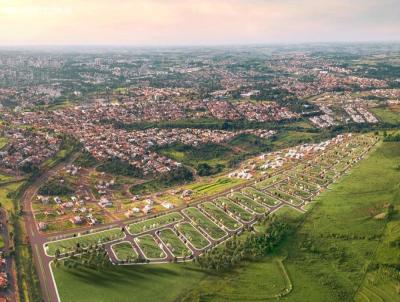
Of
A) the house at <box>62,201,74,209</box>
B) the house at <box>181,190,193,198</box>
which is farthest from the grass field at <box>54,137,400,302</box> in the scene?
the house at <box>62,201,74,209</box>

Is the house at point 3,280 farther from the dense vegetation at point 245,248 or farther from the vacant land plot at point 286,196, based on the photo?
the vacant land plot at point 286,196

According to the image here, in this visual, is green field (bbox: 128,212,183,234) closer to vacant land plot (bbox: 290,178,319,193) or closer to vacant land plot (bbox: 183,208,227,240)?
vacant land plot (bbox: 183,208,227,240)

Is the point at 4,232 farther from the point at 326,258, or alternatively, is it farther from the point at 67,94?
the point at 67,94

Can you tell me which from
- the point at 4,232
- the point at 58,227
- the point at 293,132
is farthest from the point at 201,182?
the point at 293,132

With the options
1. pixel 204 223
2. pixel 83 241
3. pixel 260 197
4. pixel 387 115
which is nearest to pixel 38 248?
pixel 83 241

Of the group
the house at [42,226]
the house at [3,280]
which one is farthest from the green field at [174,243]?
the house at [3,280]

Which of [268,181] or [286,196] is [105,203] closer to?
[268,181]
